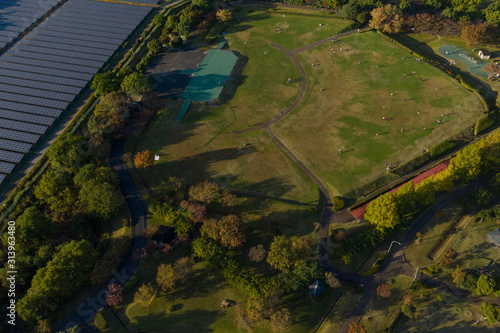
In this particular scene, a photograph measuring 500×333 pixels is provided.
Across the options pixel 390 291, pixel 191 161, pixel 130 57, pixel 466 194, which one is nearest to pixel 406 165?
pixel 466 194

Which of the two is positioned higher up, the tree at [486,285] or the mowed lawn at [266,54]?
the mowed lawn at [266,54]

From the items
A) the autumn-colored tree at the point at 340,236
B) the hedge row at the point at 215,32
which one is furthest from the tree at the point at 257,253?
the hedge row at the point at 215,32

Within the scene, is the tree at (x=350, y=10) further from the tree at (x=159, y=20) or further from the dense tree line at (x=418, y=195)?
the dense tree line at (x=418, y=195)

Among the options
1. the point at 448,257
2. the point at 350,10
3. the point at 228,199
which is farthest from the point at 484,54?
the point at 228,199

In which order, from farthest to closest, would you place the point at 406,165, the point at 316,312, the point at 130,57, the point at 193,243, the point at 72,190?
the point at 130,57, the point at 406,165, the point at 72,190, the point at 193,243, the point at 316,312

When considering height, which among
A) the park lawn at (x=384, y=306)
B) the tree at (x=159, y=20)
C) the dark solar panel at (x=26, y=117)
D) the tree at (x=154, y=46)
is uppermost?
the tree at (x=159, y=20)

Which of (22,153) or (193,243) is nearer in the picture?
(193,243)

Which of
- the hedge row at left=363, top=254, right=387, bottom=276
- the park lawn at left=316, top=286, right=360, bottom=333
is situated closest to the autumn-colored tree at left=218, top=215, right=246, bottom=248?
the park lawn at left=316, top=286, right=360, bottom=333

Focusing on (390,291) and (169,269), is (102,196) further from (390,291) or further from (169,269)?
(390,291)
